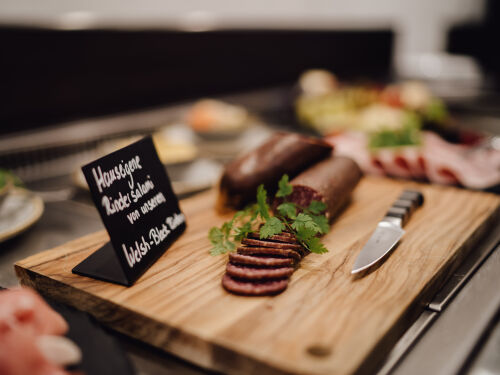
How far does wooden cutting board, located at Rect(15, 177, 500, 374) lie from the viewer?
852 mm

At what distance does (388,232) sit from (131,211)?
0.73 meters

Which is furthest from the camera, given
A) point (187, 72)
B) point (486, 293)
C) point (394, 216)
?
point (187, 72)

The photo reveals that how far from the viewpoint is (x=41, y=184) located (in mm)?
2084

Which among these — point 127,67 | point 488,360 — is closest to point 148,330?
point 488,360

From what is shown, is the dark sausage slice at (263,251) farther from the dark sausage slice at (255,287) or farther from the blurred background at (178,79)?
the blurred background at (178,79)

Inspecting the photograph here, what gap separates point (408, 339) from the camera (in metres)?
0.98

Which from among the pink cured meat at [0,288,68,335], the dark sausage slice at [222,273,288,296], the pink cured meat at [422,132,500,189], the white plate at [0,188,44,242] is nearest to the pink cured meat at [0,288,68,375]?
the pink cured meat at [0,288,68,335]

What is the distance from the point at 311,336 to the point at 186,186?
3.52 ft

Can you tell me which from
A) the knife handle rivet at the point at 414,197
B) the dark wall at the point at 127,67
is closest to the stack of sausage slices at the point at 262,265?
the knife handle rivet at the point at 414,197

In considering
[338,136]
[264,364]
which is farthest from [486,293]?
[338,136]

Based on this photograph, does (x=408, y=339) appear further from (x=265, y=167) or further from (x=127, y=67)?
(x=127, y=67)

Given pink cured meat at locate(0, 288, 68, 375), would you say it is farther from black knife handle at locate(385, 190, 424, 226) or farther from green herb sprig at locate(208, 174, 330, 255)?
black knife handle at locate(385, 190, 424, 226)

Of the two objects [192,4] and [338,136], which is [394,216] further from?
[192,4]

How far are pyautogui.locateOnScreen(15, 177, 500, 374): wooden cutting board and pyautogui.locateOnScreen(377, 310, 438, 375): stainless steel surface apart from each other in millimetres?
21
